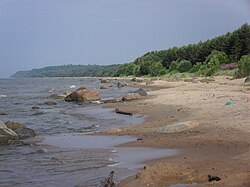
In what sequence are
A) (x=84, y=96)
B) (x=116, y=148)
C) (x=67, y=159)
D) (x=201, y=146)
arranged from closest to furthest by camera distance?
(x=67, y=159) < (x=201, y=146) < (x=116, y=148) < (x=84, y=96)

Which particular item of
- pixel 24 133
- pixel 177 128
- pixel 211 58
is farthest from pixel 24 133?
pixel 211 58

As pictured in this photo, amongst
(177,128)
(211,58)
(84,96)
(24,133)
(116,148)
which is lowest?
(116,148)

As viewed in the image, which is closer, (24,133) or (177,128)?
(177,128)

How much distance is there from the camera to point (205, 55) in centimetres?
9569

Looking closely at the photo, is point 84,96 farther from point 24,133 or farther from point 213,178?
point 213,178

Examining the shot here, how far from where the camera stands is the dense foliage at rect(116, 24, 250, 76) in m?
75.9

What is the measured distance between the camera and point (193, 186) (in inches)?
264

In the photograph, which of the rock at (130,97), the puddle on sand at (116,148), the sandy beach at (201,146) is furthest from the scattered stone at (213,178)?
A: the rock at (130,97)

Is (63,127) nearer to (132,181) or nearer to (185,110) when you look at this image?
(185,110)

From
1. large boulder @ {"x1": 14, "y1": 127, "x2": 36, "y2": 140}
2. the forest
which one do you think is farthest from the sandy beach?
the forest

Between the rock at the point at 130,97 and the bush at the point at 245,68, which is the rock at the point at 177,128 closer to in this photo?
the rock at the point at 130,97

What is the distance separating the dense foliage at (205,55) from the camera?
2987 inches

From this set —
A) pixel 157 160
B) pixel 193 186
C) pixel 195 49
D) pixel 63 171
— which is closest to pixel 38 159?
pixel 63 171

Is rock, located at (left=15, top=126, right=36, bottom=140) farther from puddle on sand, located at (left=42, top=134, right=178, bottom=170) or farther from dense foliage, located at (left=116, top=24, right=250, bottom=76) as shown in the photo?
dense foliage, located at (left=116, top=24, right=250, bottom=76)
